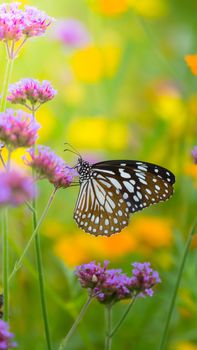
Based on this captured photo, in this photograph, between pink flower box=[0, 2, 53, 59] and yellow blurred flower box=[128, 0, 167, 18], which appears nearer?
pink flower box=[0, 2, 53, 59]

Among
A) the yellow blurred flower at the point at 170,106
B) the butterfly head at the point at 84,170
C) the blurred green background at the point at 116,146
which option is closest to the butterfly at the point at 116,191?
the butterfly head at the point at 84,170

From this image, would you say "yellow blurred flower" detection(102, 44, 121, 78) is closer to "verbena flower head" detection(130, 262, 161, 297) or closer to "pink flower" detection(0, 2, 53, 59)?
"pink flower" detection(0, 2, 53, 59)

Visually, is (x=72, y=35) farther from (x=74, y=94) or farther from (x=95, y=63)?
(x=74, y=94)

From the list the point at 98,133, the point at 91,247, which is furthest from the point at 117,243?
the point at 98,133

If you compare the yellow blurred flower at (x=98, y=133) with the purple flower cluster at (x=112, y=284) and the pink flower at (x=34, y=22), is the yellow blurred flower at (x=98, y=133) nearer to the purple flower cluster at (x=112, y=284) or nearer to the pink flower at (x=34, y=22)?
the pink flower at (x=34, y=22)

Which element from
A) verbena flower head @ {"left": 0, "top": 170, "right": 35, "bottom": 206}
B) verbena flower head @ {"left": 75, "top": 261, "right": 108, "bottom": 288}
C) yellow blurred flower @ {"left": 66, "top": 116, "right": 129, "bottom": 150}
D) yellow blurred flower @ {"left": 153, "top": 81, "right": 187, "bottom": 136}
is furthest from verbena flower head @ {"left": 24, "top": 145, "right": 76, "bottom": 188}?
yellow blurred flower @ {"left": 66, "top": 116, "right": 129, "bottom": 150}
